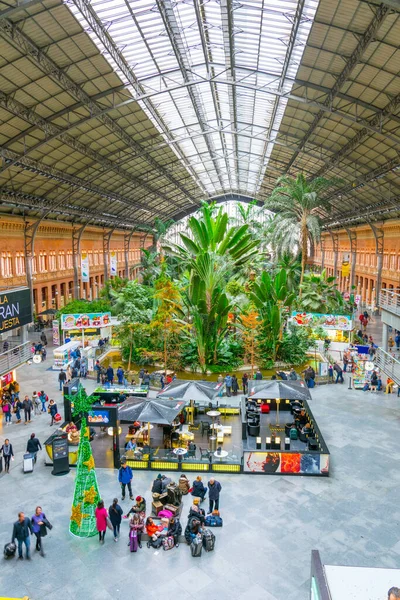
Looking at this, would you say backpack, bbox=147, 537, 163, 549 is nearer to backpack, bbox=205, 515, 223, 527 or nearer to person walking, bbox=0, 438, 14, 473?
backpack, bbox=205, 515, 223, 527

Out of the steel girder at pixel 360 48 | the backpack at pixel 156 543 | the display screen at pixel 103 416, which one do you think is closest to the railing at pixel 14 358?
the display screen at pixel 103 416

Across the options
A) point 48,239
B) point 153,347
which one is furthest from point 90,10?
point 48,239

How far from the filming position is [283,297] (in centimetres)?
2564

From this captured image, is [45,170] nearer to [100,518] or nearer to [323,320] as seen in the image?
[323,320]

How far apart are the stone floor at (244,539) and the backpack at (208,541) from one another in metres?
0.13

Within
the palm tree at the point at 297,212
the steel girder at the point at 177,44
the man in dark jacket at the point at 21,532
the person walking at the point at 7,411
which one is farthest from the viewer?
the palm tree at the point at 297,212

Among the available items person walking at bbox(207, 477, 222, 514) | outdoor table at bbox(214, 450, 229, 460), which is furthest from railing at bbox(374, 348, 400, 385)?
person walking at bbox(207, 477, 222, 514)

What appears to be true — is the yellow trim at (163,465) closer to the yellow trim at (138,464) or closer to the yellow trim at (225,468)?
the yellow trim at (138,464)

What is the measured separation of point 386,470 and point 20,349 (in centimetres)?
1273

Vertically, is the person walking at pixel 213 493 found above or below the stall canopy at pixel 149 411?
below

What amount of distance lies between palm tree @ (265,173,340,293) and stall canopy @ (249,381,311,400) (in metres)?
15.7

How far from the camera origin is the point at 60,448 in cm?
1345

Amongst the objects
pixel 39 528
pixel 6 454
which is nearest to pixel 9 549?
pixel 39 528

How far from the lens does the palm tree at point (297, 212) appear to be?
31.9 m
